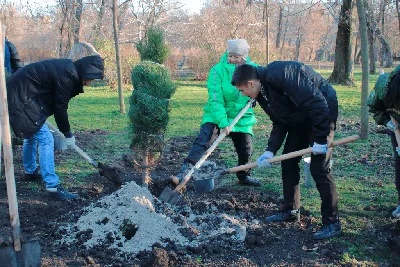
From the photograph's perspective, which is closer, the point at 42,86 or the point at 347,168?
the point at 42,86

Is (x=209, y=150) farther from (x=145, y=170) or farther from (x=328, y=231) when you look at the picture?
(x=328, y=231)

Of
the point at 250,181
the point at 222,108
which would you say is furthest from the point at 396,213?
the point at 222,108

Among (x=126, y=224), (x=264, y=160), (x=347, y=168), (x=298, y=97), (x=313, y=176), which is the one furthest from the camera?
(x=347, y=168)

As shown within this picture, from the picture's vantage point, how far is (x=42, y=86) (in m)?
5.01

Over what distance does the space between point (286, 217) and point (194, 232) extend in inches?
41.6

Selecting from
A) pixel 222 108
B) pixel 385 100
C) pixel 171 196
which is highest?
pixel 385 100

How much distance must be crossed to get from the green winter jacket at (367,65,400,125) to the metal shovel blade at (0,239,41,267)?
3.37 meters

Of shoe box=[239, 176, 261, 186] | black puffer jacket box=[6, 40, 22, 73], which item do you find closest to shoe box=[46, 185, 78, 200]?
shoe box=[239, 176, 261, 186]

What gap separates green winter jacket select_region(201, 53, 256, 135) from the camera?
18.1 ft

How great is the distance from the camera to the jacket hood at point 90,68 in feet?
15.8

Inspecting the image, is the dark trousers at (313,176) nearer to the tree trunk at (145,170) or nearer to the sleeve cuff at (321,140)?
the sleeve cuff at (321,140)

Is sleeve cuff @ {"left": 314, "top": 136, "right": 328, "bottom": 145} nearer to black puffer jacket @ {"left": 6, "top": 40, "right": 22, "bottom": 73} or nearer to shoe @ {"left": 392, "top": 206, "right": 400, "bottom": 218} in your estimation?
shoe @ {"left": 392, "top": 206, "right": 400, "bottom": 218}

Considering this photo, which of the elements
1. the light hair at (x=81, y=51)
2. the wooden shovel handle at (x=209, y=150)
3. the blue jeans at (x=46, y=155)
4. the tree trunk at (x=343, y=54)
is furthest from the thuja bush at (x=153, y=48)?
the tree trunk at (x=343, y=54)

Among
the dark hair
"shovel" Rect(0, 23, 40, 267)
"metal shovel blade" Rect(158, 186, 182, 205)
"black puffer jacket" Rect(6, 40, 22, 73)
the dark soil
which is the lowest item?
the dark soil
